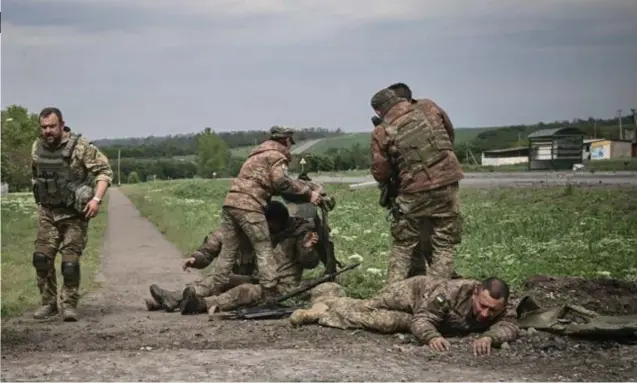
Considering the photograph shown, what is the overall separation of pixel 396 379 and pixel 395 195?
11.6 ft

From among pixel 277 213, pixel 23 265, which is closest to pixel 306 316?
pixel 277 213

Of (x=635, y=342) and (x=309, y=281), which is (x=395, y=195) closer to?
(x=309, y=281)

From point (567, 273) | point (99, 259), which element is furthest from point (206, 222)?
point (567, 273)

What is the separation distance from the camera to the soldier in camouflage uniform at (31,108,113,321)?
33.6 feet

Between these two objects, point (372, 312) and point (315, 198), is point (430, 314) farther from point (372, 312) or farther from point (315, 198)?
point (315, 198)

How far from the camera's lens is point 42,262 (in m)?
10.4

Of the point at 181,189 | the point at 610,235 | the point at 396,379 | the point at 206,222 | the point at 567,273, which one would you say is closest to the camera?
the point at 396,379

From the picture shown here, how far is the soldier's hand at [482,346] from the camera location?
759cm

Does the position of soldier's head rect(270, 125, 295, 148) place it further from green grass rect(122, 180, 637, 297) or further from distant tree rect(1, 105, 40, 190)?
distant tree rect(1, 105, 40, 190)

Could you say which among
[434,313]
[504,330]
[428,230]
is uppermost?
[428,230]

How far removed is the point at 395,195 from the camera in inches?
395

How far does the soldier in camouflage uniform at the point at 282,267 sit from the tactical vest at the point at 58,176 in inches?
57.9

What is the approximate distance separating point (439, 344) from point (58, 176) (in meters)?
4.39

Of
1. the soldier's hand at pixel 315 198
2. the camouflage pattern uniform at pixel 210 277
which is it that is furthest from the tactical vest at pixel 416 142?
the camouflage pattern uniform at pixel 210 277
